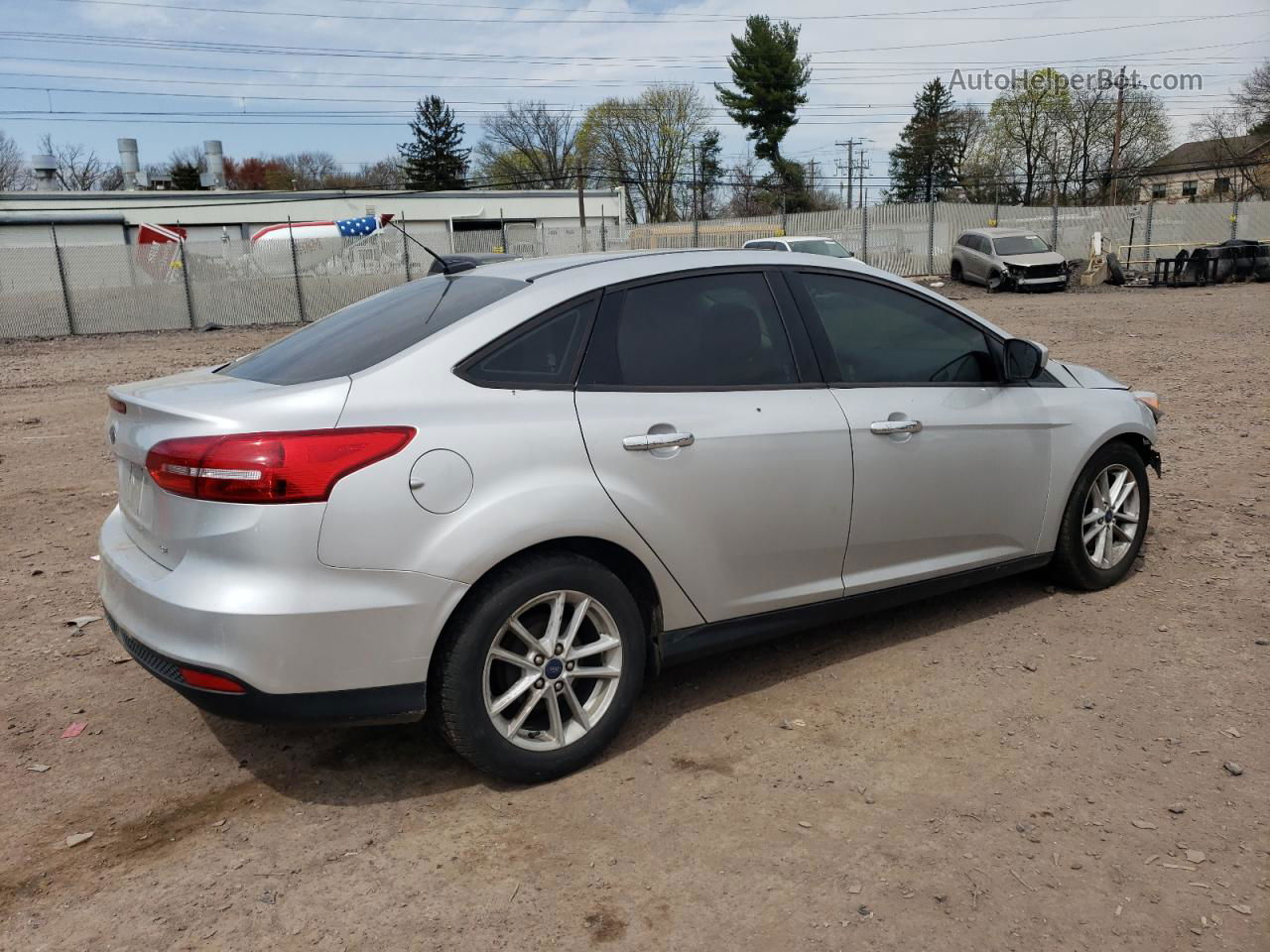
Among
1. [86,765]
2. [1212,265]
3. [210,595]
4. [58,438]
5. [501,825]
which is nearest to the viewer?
[210,595]

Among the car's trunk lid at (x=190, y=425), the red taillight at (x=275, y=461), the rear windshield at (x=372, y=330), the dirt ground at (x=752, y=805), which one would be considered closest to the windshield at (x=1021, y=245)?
the dirt ground at (x=752, y=805)

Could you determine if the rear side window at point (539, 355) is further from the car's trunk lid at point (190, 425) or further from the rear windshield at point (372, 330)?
the car's trunk lid at point (190, 425)

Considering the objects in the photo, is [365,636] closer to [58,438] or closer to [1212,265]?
[58,438]

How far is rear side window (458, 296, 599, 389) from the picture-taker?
10.4ft

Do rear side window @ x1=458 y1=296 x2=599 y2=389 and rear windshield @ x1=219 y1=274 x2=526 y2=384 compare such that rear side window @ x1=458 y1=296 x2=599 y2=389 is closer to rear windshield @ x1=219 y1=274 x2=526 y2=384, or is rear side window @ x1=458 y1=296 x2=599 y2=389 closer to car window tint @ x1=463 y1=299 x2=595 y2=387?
car window tint @ x1=463 y1=299 x2=595 y2=387

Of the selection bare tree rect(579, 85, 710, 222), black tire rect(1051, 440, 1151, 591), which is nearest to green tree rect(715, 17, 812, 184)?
bare tree rect(579, 85, 710, 222)

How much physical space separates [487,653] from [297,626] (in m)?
0.55

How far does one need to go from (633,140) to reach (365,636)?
7061cm

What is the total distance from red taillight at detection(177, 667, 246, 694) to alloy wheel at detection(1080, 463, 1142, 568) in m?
3.66

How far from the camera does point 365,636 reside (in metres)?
2.87

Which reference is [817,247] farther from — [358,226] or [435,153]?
[435,153]

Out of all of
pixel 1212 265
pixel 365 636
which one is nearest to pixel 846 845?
pixel 365 636

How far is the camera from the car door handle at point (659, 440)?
10.8 ft

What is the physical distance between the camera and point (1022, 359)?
14.3 ft
